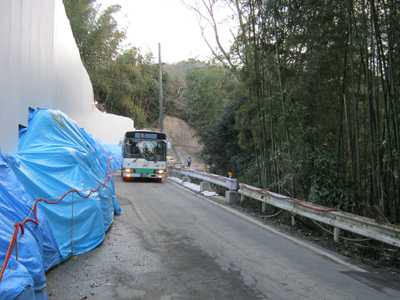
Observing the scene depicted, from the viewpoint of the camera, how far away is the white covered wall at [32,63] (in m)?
6.96

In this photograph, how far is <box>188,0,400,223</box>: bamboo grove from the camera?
6.79 meters

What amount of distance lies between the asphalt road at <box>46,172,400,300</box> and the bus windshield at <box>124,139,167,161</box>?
972cm

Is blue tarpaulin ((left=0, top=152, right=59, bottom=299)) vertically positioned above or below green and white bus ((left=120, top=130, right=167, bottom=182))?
below

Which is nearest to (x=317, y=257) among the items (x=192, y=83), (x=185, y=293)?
(x=185, y=293)

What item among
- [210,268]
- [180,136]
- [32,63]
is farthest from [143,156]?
[180,136]

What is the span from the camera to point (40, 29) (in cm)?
998

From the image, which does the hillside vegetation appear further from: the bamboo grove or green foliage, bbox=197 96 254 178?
green foliage, bbox=197 96 254 178

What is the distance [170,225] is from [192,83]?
84.5 ft

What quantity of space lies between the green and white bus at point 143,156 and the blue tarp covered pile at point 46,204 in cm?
880

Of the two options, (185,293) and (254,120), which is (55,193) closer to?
(185,293)

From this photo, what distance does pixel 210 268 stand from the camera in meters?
5.12

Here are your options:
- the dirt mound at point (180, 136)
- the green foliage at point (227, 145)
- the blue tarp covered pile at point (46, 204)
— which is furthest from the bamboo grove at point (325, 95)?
the dirt mound at point (180, 136)

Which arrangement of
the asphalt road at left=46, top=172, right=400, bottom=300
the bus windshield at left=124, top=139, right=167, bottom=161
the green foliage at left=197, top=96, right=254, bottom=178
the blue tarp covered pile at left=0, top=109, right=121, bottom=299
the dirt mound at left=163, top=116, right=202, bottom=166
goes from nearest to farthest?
the blue tarp covered pile at left=0, top=109, right=121, bottom=299 → the asphalt road at left=46, top=172, right=400, bottom=300 → the green foliage at left=197, top=96, right=254, bottom=178 → the bus windshield at left=124, top=139, right=167, bottom=161 → the dirt mound at left=163, top=116, right=202, bottom=166

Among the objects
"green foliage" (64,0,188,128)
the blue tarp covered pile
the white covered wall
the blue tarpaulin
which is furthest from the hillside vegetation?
"green foliage" (64,0,188,128)
